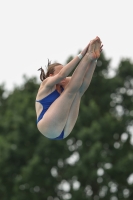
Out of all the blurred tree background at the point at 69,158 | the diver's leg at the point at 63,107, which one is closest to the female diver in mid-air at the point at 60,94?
the diver's leg at the point at 63,107

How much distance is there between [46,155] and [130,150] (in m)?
4.66

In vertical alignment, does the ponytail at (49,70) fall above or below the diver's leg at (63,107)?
above

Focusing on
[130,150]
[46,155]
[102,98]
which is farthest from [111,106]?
[46,155]

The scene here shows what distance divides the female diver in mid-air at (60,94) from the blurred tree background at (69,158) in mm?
23999

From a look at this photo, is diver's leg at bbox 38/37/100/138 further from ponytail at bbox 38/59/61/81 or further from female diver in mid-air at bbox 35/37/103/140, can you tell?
ponytail at bbox 38/59/61/81

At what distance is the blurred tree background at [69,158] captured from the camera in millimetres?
35969

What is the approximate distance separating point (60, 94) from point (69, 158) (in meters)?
Result: 25.5

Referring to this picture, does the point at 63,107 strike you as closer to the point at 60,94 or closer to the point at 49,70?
the point at 60,94

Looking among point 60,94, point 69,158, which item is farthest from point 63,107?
point 69,158

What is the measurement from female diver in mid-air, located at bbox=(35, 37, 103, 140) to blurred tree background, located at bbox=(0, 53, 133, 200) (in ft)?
78.7

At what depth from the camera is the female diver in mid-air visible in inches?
434

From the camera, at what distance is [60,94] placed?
1142cm

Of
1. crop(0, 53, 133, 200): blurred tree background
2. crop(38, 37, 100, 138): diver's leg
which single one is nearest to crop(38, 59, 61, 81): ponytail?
crop(38, 37, 100, 138): diver's leg

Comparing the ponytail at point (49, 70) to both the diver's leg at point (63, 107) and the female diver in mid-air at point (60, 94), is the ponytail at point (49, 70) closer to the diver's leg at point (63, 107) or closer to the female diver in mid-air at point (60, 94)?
the female diver in mid-air at point (60, 94)
